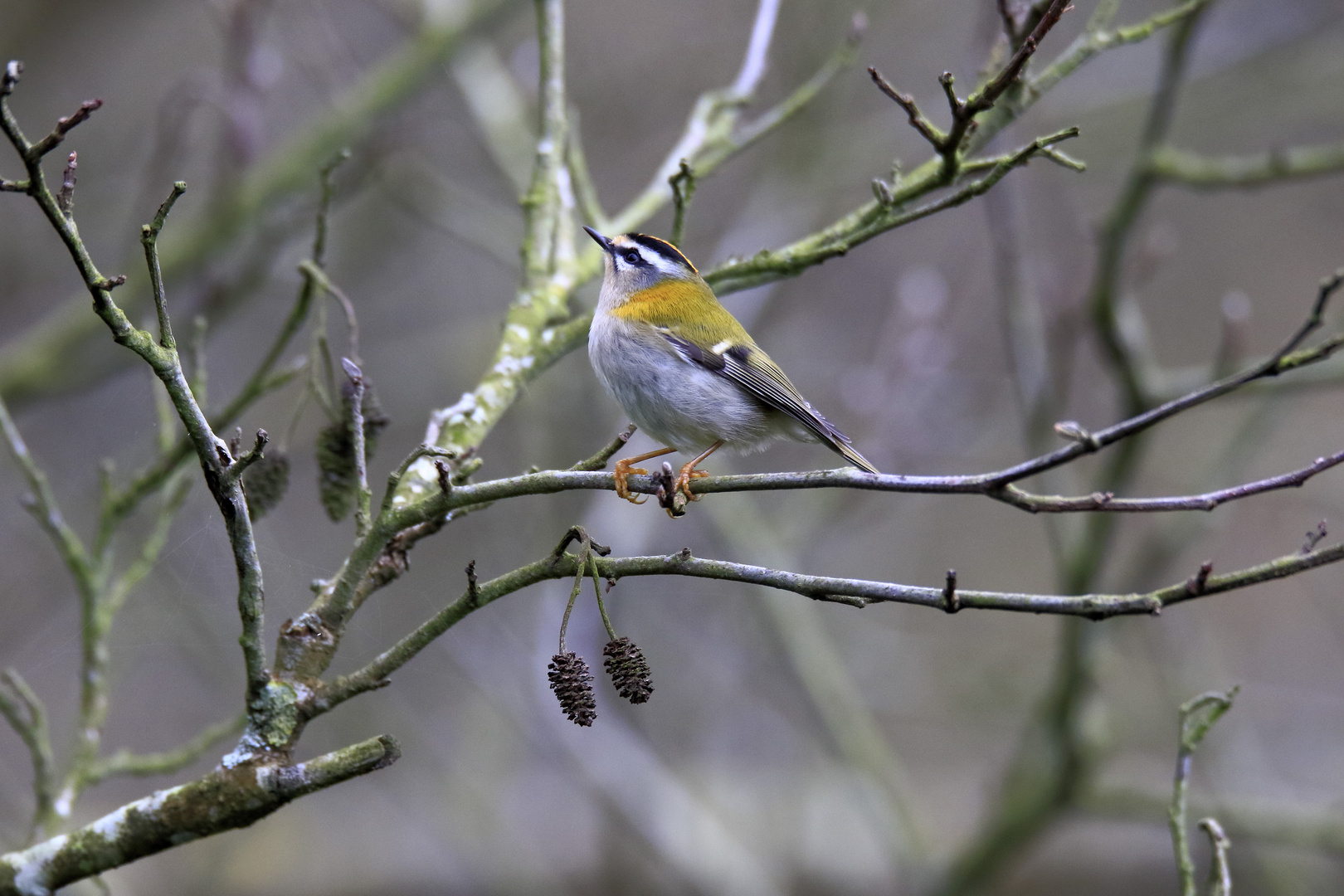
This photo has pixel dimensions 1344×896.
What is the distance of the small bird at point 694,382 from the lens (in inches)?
112

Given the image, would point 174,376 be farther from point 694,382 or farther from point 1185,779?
point 1185,779

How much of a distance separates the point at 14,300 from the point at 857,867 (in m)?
5.55

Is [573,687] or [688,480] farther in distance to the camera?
[688,480]

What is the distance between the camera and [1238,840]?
464 cm

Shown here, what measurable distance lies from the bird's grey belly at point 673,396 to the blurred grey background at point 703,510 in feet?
5.29

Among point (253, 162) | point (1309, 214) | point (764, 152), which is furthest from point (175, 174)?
point (1309, 214)

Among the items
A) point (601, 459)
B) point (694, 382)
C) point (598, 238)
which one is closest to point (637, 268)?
point (598, 238)

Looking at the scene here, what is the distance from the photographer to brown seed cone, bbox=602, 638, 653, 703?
1.61m

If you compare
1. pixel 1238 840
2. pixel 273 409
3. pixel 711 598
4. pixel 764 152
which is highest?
pixel 764 152

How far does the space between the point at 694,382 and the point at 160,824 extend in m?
1.65

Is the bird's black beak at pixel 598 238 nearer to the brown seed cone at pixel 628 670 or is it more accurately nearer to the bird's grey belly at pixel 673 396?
the bird's grey belly at pixel 673 396

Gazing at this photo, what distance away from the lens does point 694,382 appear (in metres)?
2.89

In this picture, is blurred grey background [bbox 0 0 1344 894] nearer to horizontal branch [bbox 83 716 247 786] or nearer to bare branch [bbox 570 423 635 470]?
horizontal branch [bbox 83 716 247 786]

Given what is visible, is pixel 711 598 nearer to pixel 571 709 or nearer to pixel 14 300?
pixel 14 300
